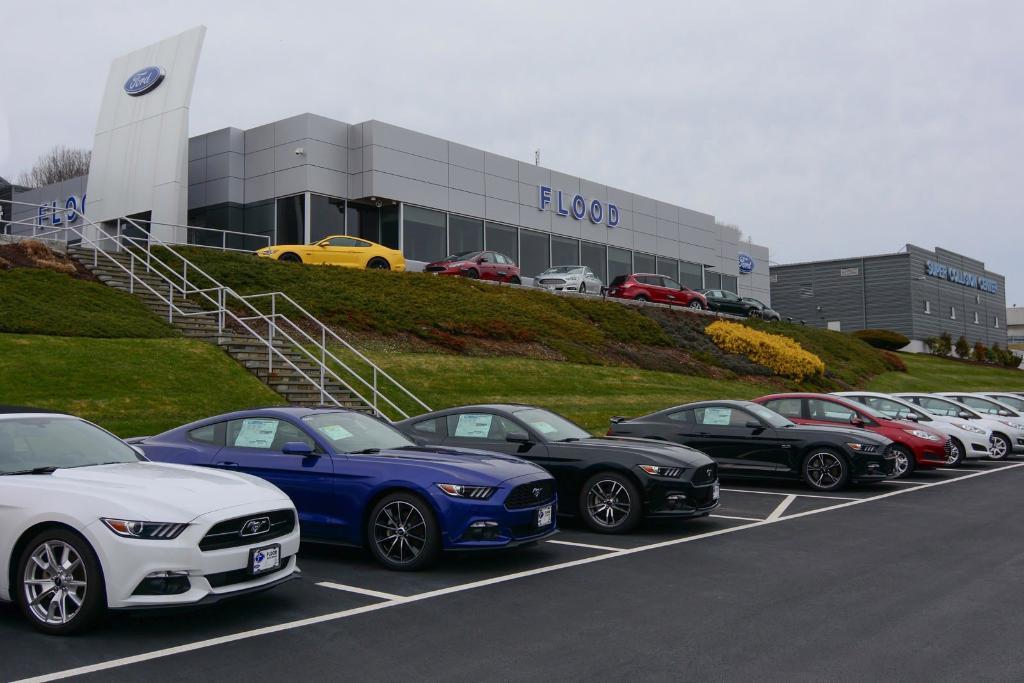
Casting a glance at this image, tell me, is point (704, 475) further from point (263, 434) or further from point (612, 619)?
point (263, 434)

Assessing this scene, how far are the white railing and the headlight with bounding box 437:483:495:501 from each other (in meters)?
9.21

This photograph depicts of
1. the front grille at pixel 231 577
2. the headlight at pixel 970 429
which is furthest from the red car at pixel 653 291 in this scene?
the front grille at pixel 231 577

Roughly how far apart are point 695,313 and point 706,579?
3284cm

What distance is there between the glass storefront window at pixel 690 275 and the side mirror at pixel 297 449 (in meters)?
45.8

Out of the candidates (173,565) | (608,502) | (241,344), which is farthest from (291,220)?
(173,565)

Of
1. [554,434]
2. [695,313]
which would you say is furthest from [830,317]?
[554,434]

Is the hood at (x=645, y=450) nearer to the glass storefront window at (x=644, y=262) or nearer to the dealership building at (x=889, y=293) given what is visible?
the glass storefront window at (x=644, y=262)

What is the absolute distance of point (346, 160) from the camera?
3666 centimetres

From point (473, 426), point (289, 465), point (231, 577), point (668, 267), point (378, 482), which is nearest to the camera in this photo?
point (231, 577)

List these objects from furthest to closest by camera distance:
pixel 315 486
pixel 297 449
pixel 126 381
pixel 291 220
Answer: pixel 291 220
pixel 126 381
pixel 315 486
pixel 297 449

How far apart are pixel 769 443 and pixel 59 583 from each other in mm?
10395

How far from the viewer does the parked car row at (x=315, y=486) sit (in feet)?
19.6

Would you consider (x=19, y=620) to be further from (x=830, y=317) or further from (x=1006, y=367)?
(x=830, y=317)

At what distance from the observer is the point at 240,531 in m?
6.34
